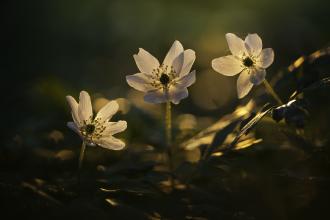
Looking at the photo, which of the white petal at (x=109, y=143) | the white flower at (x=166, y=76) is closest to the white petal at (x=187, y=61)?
the white flower at (x=166, y=76)

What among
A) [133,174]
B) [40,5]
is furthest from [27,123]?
[40,5]

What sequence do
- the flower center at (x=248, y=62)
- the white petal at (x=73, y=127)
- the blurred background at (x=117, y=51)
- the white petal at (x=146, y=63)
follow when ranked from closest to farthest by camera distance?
1. the white petal at (x=73, y=127)
2. the flower center at (x=248, y=62)
3. the white petal at (x=146, y=63)
4. the blurred background at (x=117, y=51)

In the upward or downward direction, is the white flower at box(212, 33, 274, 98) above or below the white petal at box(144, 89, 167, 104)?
above

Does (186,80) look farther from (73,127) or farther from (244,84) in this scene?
(73,127)

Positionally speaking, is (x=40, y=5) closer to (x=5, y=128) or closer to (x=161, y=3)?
(x=161, y=3)

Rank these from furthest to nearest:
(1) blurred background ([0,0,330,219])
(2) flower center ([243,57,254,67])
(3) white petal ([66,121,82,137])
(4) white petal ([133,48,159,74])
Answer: (1) blurred background ([0,0,330,219])
(4) white petal ([133,48,159,74])
(2) flower center ([243,57,254,67])
(3) white petal ([66,121,82,137])

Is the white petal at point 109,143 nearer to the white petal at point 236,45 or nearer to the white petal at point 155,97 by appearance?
the white petal at point 155,97

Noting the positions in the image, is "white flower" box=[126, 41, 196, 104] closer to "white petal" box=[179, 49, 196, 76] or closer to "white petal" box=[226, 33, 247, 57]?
"white petal" box=[179, 49, 196, 76]

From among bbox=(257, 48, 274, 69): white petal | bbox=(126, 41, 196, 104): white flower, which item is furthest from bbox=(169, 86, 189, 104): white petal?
bbox=(257, 48, 274, 69): white petal

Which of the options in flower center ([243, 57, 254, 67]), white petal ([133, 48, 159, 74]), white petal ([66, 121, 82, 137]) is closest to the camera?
white petal ([66, 121, 82, 137])
